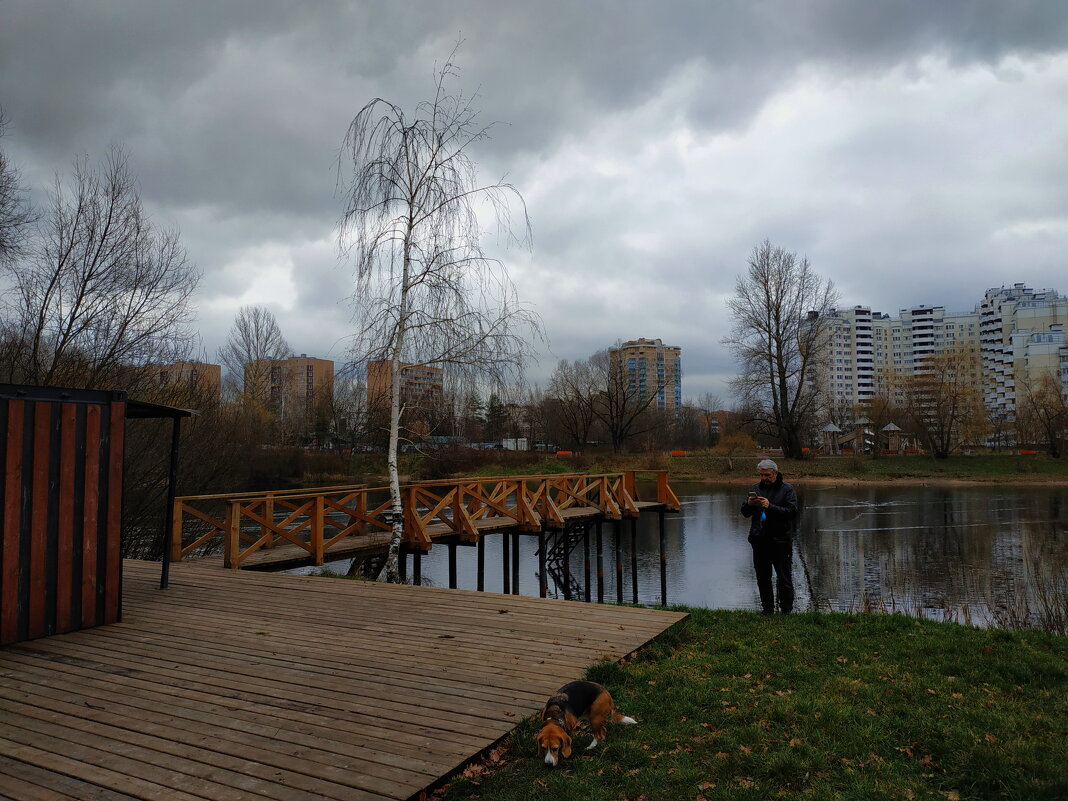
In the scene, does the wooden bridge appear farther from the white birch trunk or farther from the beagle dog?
the beagle dog

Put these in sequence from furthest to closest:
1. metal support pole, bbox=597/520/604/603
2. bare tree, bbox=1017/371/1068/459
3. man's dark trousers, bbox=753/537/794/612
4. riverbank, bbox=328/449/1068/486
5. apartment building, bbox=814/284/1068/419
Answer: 1. apartment building, bbox=814/284/1068/419
2. bare tree, bbox=1017/371/1068/459
3. riverbank, bbox=328/449/1068/486
4. metal support pole, bbox=597/520/604/603
5. man's dark trousers, bbox=753/537/794/612

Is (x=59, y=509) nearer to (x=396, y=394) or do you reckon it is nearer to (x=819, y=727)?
(x=396, y=394)

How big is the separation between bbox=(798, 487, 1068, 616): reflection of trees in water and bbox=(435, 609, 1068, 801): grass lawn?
407 cm

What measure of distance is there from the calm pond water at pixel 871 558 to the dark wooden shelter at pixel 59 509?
8.11 metres

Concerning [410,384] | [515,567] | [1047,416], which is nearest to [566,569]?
[515,567]

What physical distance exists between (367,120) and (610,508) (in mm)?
9989

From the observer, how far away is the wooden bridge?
29.6ft

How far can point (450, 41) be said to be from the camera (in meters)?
9.46

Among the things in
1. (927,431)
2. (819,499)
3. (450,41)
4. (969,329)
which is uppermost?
(969,329)

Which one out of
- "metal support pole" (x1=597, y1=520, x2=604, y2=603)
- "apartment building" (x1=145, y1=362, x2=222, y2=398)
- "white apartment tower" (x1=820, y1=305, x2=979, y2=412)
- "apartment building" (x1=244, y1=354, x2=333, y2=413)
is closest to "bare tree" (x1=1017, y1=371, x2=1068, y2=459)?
"metal support pole" (x1=597, y1=520, x2=604, y2=603)

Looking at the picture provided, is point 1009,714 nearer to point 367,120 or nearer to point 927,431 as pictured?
point 367,120

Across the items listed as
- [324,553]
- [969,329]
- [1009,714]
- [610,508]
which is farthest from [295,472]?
[969,329]

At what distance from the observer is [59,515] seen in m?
5.15

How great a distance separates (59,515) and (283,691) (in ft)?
8.59
